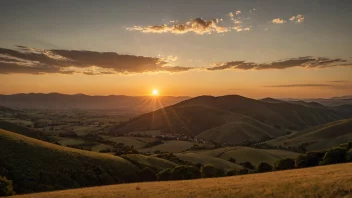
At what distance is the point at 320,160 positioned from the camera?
78688 mm

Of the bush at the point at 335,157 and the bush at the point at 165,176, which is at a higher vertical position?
the bush at the point at 335,157

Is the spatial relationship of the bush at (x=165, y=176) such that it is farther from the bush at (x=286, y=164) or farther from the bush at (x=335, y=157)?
the bush at (x=335, y=157)

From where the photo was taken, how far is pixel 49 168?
68.5m

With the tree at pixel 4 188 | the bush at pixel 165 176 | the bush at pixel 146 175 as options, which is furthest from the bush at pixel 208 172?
the tree at pixel 4 188

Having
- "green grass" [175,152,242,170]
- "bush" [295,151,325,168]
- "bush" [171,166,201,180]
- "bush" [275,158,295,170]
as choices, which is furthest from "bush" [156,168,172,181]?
"green grass" [175,152,242,170]

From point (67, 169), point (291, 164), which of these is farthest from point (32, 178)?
point (291, 164)

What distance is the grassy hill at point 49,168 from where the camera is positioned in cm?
6200

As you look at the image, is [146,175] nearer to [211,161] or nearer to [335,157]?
[335,157]

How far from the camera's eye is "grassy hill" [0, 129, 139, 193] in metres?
62.0

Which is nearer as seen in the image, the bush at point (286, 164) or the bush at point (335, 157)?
the bush at point (335, 157)

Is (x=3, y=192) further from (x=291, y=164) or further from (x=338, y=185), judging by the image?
(x=291, y=164)

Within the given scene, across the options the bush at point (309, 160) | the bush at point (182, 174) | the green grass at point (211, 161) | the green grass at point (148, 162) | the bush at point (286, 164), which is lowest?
the green grass at point (211, 161)

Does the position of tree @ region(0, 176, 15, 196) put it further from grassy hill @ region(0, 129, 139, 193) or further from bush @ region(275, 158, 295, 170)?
bush @ region(275, 158, 295, 170)

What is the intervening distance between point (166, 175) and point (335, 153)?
50.2 metres
